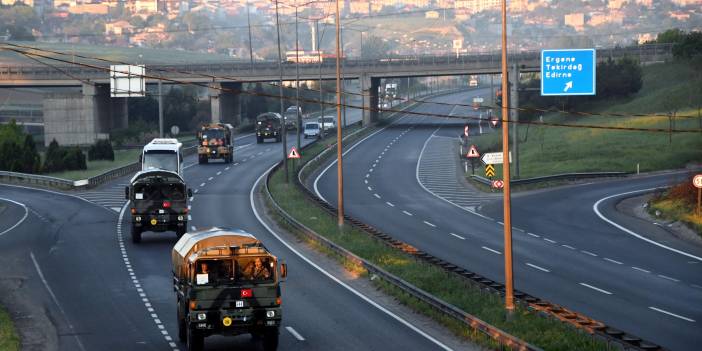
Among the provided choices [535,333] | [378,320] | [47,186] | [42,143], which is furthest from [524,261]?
[42,143]

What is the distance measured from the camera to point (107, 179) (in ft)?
261

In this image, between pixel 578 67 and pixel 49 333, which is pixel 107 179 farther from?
pixel 49 333

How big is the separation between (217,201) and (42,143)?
6886 cm

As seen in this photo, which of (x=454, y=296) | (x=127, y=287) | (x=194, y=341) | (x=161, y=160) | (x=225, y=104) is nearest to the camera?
(x=194, y=341)

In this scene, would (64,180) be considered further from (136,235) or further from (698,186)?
(698,186)

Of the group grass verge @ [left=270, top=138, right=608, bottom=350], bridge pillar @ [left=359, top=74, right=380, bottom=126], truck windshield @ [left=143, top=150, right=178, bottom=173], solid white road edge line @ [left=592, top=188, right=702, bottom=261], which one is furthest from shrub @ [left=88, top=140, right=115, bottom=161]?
solid white road edge line @ [left=592, top=188, right=702, bottom=261]

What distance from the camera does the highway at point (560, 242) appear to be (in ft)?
108

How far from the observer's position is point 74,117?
124375 millimetres

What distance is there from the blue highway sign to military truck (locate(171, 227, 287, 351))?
37.9 meters

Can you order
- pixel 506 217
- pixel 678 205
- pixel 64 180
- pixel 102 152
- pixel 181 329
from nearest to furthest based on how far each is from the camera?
1. pixel 181 329
2. pixel 506 217
3. pixel 678 205
4. pixel 64 180
5. pixel 102 152

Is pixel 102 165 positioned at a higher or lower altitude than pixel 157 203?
lower

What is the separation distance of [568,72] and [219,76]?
71.8 metres

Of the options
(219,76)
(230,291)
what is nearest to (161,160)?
(230,291)

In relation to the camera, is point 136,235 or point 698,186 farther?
point 698,186
